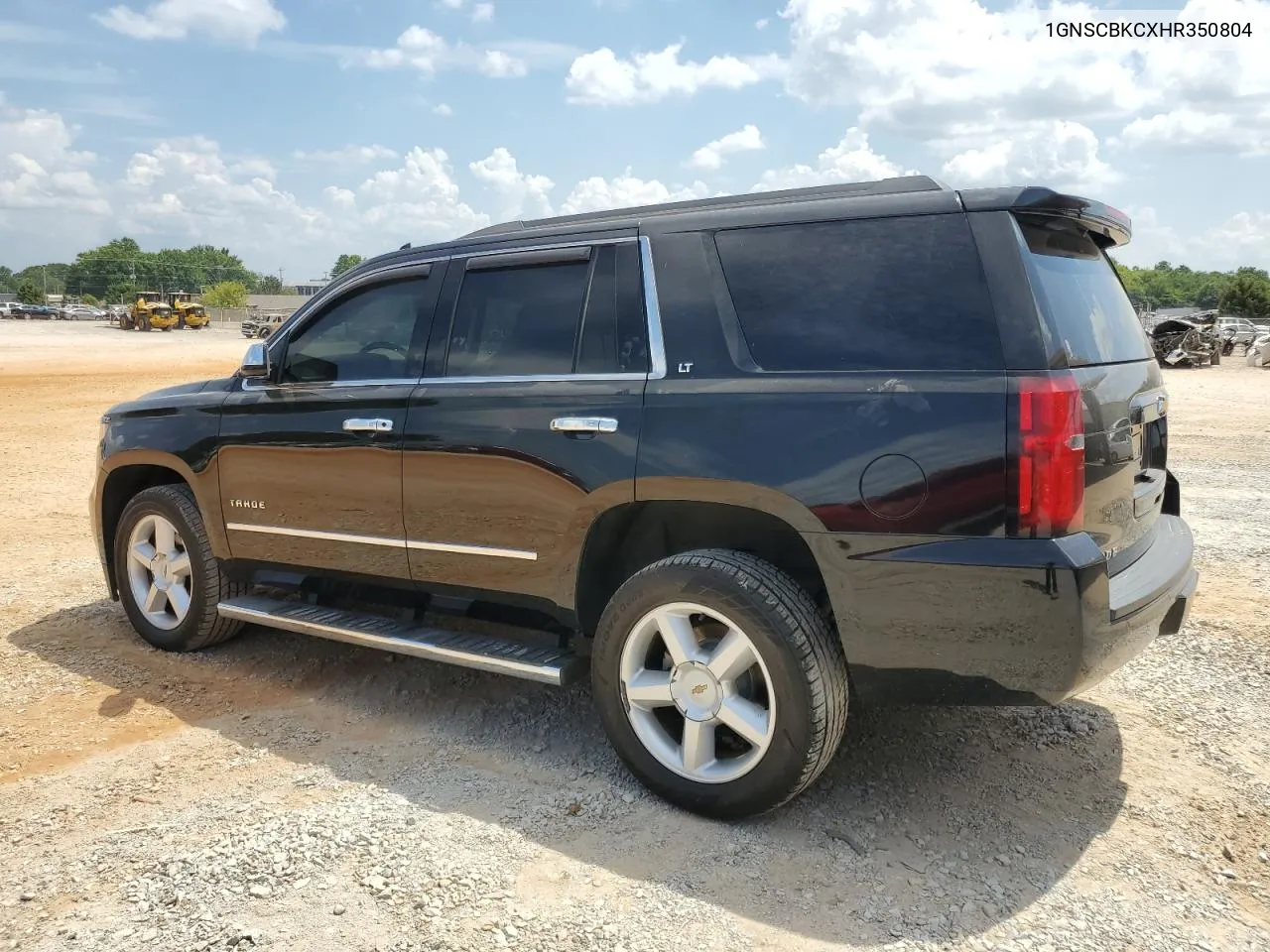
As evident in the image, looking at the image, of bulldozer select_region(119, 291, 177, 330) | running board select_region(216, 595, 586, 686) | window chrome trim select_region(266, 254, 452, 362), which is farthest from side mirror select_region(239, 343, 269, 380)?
bulldozer select_region(119, 291, 177, 330)

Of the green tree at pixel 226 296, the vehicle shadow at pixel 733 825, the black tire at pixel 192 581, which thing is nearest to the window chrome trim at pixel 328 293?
the black tire at pixel 192 581

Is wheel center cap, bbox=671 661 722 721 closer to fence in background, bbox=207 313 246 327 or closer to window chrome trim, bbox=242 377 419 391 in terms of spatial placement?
window chrome trim, bbox=242 377 419 391

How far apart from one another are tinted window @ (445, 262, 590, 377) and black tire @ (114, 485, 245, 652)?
70.4 inches

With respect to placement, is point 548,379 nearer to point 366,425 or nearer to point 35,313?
point 366,425

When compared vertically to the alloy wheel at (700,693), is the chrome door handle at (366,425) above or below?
above

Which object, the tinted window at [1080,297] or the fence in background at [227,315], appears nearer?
the tinted window at [1080,297]

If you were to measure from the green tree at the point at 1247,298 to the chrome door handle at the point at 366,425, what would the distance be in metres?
87.6

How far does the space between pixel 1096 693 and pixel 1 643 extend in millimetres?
5407

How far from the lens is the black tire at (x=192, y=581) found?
491cm

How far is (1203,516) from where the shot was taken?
7.86 meters

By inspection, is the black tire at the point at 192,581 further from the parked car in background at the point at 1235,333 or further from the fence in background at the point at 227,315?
the fence in background at the point at 227,315

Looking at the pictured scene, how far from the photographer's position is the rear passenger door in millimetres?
3555

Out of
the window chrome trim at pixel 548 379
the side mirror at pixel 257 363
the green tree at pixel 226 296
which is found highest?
the green tree at pixel 226 296

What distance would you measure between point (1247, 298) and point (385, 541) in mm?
90465
